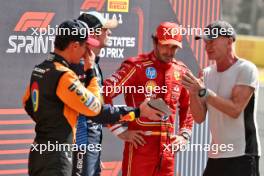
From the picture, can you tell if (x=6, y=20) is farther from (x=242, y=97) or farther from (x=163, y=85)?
(x=242, y=97)

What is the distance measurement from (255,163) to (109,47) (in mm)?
1782

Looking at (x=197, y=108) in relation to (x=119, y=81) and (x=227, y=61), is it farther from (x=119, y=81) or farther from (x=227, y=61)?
(x=119, y=81)

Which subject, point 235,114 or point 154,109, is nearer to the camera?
point 154,109

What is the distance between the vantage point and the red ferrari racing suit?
5586mm

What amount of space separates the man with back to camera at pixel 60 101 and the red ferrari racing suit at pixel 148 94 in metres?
0.91

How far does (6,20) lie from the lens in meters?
5.90

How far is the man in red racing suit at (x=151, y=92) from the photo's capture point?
5582 millimetres

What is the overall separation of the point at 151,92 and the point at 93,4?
1.18 meters

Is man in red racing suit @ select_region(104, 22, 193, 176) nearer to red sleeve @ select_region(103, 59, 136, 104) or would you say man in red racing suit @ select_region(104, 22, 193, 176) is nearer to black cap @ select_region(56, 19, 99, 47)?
red sleeve @ select_region(103, 59, 136, 104)

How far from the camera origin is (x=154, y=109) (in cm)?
508

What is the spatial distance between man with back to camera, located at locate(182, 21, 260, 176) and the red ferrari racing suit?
1.01 feet

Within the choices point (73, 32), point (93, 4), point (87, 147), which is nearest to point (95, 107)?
point (73, 32)

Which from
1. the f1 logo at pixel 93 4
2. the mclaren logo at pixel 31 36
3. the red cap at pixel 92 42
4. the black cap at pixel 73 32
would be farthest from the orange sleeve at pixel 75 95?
the f1 logo at pixel 93 4

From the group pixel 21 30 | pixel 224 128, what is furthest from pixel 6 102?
pixel 224 128
